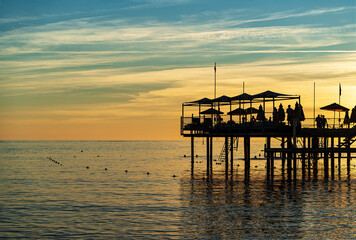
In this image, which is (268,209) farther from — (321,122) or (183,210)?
(321,122)

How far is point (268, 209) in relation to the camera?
1158 inches

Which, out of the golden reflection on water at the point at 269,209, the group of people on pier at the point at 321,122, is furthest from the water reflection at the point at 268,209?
the group of people on pier at the point at 321,122

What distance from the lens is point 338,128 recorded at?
4697 cm

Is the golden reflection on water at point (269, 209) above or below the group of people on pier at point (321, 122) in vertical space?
below

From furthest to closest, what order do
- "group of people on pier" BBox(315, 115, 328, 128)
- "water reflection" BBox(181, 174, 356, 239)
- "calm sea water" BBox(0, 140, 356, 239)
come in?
"group of people on pier" BBox(315, 115, 328, 128), "calm sea water" BBox(0, 140, 356, 239), "water reflection" BBox(181, 174, 356, 239)

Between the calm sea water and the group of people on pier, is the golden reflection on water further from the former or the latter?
the group of people on pier

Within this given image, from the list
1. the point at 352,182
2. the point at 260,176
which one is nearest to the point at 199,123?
the point at 260,176

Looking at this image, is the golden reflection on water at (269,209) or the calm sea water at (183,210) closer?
the golden reflection on water at (269,209)

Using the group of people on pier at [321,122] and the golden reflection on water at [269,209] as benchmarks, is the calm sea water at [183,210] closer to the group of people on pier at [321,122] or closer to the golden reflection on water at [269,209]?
the golden reflection on water at [269,209]

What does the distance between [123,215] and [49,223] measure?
13.8ft

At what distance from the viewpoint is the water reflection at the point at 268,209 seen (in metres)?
23.4

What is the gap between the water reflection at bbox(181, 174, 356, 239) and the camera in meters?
23.4

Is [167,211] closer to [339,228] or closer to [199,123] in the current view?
[339,228]

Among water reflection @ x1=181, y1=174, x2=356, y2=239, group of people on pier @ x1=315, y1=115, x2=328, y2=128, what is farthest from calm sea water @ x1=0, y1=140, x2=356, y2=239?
group of people on pier @ x1=315, y1=115, x2=328, y2=128
